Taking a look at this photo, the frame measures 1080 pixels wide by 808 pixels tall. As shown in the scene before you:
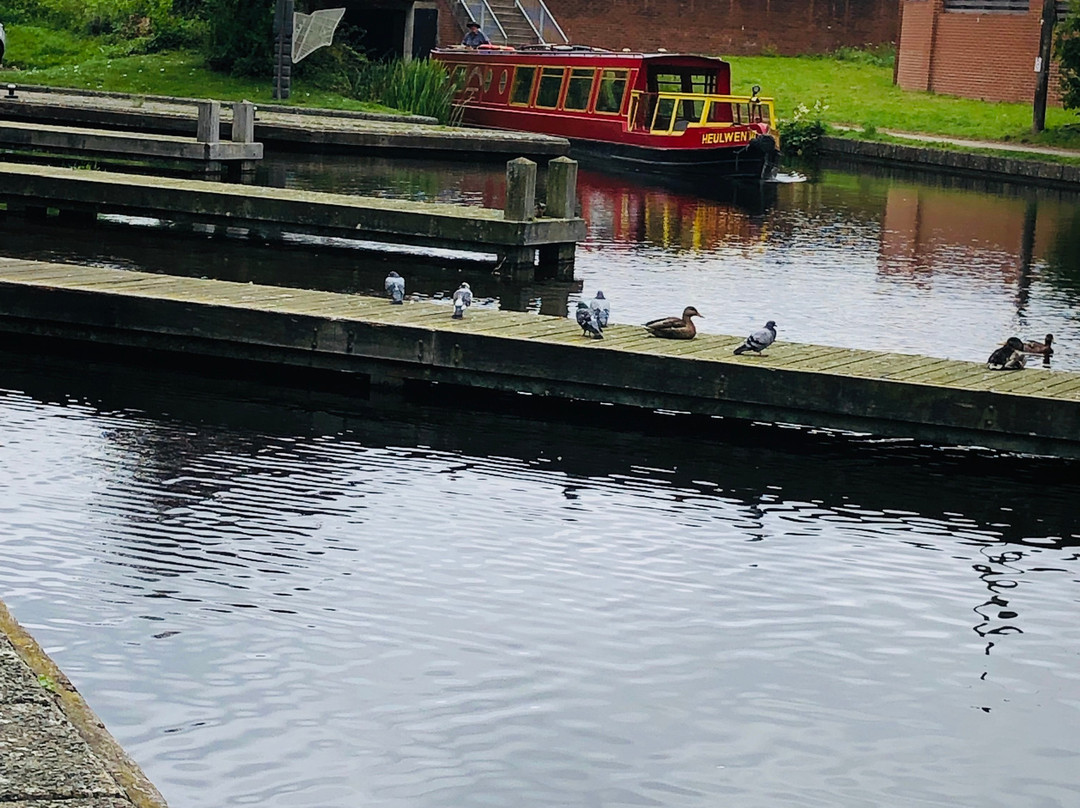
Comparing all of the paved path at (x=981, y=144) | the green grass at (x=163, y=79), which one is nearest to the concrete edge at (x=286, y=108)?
the green grass at (x=163, y=79)

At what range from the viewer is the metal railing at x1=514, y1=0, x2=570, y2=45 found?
42750mm

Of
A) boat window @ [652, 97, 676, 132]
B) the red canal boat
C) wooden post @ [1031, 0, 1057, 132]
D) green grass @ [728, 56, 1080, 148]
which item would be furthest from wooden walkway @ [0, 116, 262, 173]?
green grass @ [728, 56, 1080, 148]

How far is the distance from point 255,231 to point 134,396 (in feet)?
28.2

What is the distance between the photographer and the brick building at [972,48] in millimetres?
37719

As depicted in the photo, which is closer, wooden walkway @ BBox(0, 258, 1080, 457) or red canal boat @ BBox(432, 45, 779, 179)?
wooden walkway @ BBox(0, 258, 1080, 457)

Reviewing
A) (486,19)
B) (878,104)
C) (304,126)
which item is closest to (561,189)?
(304,126)

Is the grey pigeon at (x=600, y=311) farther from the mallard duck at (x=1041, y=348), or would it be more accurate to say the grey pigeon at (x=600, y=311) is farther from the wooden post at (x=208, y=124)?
the wooden post at (x=208, y=124)

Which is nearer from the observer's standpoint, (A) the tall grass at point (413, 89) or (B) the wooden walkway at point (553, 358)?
(B) the wooden walkway at point (553, 358)

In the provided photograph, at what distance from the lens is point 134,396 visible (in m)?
11.2

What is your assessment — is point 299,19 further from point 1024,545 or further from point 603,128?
point 1024,545

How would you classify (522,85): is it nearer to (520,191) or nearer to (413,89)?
(413,89)

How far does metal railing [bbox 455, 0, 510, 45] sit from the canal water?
3092 cm

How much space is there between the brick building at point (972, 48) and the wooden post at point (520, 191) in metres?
21.9

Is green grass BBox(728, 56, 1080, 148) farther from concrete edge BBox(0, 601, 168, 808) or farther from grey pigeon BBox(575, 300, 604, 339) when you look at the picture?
concrete edge BBox(0, 601, 168, 808)
